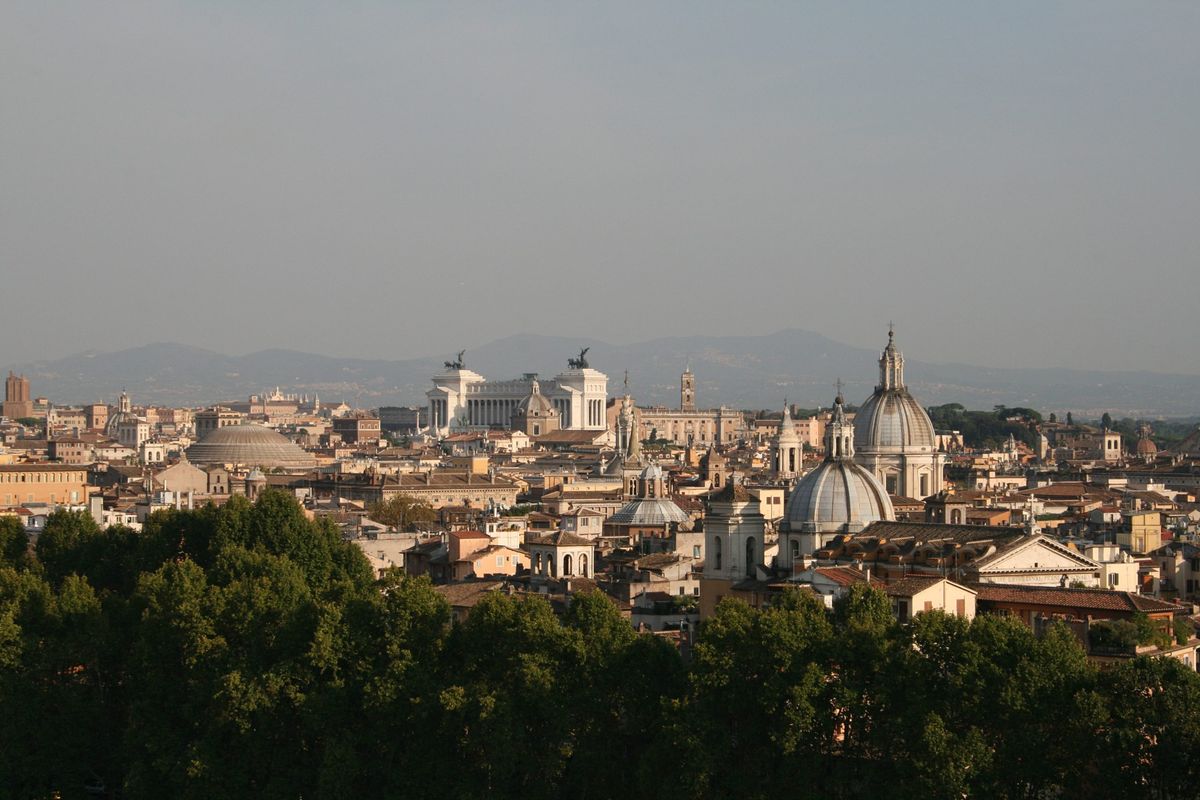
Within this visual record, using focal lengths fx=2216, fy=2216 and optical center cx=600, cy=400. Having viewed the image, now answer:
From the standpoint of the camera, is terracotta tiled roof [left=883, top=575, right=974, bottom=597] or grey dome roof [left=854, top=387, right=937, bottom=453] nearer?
terracotta tiled roof [left=883, top=575, right=974, bottom=597]

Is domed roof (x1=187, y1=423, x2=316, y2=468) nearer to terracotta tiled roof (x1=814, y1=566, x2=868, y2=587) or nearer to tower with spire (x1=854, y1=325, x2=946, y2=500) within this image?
tower with spire (x1=854, y1=325, x2=946, y2=500)

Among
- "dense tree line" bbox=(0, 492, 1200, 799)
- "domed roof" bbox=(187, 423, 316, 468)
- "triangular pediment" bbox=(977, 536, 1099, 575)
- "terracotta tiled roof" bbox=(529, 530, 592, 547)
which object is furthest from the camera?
"domed roof" bbox=(187, 423, 316, 468)

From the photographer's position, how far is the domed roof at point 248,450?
140 meters

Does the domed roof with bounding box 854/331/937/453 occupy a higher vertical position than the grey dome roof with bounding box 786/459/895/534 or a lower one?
higher

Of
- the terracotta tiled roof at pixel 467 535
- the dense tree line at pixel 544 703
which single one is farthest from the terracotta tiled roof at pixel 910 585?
the terracotta tiled roof at pixel 467 535

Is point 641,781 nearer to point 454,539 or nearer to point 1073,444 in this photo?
point 454,539

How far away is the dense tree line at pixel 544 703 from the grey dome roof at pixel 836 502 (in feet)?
38.0

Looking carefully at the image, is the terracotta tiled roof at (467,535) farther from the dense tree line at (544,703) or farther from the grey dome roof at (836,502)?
the dense tree line at (544,703)

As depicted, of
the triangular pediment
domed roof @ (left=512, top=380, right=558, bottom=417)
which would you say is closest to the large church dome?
the triangular pediment

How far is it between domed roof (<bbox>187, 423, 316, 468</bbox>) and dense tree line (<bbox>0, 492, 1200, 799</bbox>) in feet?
325

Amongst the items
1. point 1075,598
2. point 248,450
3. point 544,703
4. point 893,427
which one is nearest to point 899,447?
point 893,427

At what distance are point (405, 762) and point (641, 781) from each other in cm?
404

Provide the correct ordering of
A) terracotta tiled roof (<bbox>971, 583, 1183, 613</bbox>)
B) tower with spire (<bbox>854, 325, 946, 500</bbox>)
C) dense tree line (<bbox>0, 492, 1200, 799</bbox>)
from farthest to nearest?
1. tower with spire (<bbox>854, 325, 946, 500</bbox>)
2. terracotta tiled roof (<bbox>971, 583, 1183, 613</bbox>)
3. dense tree line (<bbox>0, 492, 1200, 799</bbox>)

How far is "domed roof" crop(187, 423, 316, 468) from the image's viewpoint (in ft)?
461
